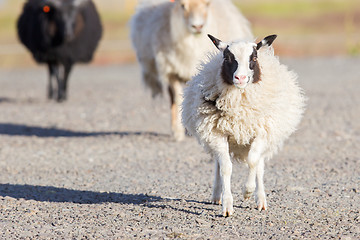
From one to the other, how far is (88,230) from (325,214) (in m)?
1.97

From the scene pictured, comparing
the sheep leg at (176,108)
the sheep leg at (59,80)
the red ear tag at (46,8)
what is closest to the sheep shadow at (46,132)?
the sheep leg at (176,108)

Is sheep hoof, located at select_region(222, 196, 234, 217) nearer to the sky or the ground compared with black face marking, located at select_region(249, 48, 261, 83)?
nearer to the ground

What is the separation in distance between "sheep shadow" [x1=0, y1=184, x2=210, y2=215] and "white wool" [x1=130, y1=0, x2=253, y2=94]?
125 inches

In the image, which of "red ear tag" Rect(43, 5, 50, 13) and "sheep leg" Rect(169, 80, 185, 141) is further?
"red ear tag" Rect(43, 5, 50, 13)

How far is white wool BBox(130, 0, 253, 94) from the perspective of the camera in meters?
9.35

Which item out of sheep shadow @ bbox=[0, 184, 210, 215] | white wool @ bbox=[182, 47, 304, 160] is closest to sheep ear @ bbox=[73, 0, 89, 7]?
sheep shadow @ bbox=[0, 184, 210, 215]

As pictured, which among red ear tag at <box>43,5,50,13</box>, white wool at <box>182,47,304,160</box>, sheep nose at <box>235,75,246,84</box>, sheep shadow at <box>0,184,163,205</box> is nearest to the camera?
sheep nose at <box>235,75,246,84</box>

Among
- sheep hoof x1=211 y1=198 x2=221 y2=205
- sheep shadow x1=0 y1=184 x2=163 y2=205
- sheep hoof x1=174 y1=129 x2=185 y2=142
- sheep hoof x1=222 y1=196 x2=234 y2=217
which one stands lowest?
sheep hoof x1=174 y1=129 x2=185 y2=142

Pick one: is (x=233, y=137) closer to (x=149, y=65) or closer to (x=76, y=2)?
(x=149, y=65)

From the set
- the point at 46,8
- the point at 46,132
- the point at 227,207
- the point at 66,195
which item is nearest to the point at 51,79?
the point at 46,8

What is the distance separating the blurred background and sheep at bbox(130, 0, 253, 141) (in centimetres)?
1694

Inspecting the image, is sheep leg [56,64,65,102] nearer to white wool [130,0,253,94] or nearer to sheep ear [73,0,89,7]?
sheep ear [73,0,89,7]

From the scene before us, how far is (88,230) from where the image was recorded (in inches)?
203

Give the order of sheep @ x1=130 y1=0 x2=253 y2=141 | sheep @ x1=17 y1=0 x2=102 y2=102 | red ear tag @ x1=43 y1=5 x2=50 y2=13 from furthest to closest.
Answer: sheep @ x1=17 y1=0 x2=102 y2=102, red ear tag @ x1=43 y1=5 x2=50 y2=13, sheep @ x1=130 y1=0 x2=253 y2=141
